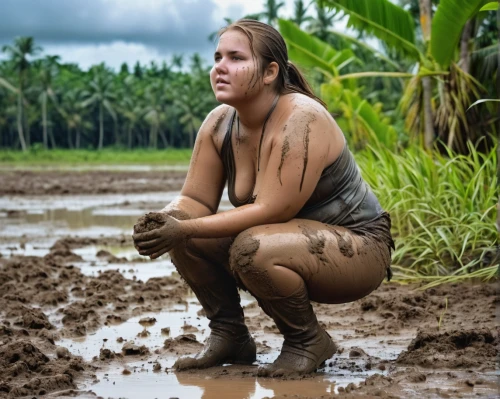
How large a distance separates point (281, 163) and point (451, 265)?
3020 millimetres

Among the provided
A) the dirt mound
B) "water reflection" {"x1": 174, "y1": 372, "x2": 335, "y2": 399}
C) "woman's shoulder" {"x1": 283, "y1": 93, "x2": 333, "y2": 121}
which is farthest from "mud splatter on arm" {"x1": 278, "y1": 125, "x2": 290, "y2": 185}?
the dirt mound

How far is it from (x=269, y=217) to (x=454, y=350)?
1.05 metres

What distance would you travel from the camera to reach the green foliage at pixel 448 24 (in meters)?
8.16

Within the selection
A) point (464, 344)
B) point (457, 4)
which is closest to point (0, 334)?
point (464, 344)

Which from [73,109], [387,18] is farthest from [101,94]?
[387,18]

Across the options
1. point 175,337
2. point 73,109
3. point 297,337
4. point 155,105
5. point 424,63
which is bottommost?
point 73,109

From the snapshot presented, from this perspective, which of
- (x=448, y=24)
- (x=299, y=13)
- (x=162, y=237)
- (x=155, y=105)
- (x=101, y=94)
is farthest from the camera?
(x=155, y=105)

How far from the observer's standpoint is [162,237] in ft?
10.4

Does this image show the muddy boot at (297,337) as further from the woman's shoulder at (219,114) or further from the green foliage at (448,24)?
the green foliage at (448,24)

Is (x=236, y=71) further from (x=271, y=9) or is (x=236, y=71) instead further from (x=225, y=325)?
(x=271, y=9)

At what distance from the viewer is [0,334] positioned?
13.9 ft

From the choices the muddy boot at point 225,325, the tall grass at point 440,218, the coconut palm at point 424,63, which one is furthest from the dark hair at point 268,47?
the coconut palm at point 424,63

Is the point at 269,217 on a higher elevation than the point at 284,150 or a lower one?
lower

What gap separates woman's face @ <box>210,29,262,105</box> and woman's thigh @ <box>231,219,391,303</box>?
54 cm
